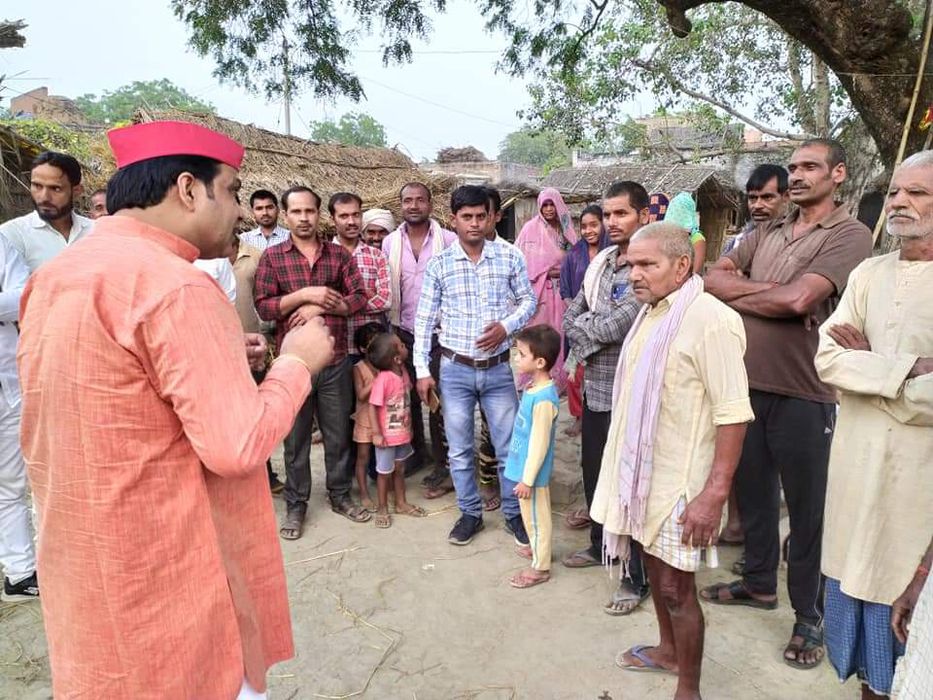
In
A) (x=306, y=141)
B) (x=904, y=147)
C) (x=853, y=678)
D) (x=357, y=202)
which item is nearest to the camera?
(x=853, y=678)

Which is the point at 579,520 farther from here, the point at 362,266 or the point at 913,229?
the point at 913,229

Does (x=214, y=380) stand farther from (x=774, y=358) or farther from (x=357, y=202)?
(x=357, y=202)

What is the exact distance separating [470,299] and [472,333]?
0.22m

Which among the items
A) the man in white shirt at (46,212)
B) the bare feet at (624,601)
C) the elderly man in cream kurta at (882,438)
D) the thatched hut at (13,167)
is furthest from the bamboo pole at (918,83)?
the thatched hut at (13,167)

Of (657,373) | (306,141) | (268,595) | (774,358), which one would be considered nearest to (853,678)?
(774,358)

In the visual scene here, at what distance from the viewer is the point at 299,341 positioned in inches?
61.7

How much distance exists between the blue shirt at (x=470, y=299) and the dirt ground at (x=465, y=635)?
132 cm

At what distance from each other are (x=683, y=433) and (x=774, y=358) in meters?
0.92

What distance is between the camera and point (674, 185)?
46.6ft

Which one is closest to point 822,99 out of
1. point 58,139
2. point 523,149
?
point 58,139

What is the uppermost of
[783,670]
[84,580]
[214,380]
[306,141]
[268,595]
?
[306,141]

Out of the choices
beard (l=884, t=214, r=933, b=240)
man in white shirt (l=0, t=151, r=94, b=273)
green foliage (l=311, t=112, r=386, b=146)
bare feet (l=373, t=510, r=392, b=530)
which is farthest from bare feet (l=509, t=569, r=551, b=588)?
green foliage (l=311, t=112, r=386, b=146)

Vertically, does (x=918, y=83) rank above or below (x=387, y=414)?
above

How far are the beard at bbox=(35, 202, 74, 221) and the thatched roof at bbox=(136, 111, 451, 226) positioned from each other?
466 cm
